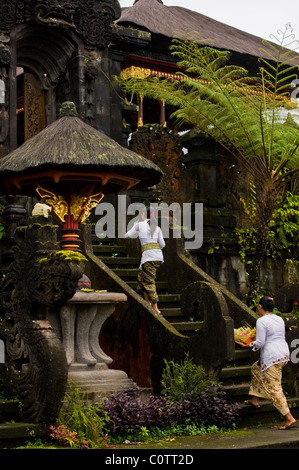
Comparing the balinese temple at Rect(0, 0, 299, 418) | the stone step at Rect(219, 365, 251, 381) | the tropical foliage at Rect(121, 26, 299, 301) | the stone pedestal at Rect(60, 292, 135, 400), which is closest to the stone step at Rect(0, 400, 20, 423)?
the stone pedestal at Rect(60, 292, 135, 400)

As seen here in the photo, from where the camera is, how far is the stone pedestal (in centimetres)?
1020

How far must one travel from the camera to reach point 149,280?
1216cm

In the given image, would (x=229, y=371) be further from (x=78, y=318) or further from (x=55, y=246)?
(x=55, y=246)

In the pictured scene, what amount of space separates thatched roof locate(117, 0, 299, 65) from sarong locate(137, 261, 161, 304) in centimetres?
961

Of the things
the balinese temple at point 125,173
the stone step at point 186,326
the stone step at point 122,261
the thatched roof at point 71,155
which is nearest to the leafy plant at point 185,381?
the balinese temple at point 125,173

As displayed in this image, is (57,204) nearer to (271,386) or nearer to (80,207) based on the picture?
(80,207)

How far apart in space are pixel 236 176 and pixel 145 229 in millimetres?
5193

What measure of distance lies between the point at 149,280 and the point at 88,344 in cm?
184

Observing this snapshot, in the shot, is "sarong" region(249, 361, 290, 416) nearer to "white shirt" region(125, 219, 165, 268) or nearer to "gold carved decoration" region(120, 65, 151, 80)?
"white shirt" region(125, 219, 165, 268)

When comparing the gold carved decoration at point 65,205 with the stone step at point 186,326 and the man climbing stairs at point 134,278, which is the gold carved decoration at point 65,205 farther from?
the stone step at point 186,326

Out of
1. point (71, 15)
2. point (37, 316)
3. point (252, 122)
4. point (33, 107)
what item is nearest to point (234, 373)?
point (37, 316)

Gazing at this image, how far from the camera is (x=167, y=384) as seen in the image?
1092 centimetres

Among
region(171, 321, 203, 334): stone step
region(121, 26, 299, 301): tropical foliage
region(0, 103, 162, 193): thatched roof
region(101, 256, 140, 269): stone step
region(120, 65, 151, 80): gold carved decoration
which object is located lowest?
region(171, 321, 203, 334): stone step
